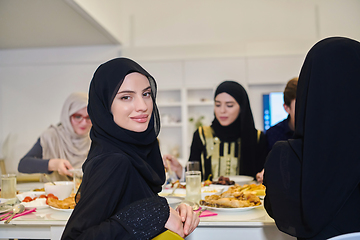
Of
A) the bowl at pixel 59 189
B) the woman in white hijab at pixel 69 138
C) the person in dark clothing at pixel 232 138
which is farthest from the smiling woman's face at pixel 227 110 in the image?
the bowl at pixel 59 189

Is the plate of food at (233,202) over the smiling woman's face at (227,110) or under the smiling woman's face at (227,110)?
under

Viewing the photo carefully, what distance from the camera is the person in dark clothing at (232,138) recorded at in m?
2.27

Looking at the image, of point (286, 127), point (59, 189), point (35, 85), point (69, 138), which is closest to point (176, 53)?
point (35, 85)

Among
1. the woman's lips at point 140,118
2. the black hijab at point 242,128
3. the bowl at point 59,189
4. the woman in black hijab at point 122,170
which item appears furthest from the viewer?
the black hijab at point 242,128

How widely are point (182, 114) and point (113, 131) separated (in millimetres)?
3432

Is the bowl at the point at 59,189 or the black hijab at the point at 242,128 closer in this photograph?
the bowl at the point at 59,189

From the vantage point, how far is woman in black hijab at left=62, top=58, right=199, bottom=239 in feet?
2.63

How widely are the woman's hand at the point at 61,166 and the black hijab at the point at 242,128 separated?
3.63ft

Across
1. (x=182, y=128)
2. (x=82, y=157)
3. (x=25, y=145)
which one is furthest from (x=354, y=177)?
(x=25, y=145)

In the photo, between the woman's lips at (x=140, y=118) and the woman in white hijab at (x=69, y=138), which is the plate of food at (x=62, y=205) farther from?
the woman in white hijab at (x=69, y=138)

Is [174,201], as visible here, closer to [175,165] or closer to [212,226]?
[212,226]

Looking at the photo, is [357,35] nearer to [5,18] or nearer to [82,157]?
[82,157]

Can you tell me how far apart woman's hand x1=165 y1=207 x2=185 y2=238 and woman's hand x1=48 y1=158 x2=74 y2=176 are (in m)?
1.23

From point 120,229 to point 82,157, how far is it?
195 centimetres
